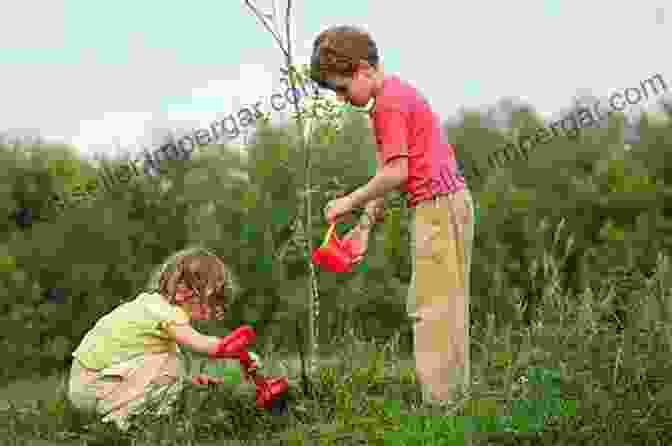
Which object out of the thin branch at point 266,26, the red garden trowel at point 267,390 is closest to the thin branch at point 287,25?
the thin branch at point 266,26

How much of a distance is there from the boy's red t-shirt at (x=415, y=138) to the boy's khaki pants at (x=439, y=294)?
2.5 inches

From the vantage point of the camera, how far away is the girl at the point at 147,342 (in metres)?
4.66

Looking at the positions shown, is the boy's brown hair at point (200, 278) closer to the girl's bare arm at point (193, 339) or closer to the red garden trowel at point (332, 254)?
the girl's bare arm at point (193, 339)

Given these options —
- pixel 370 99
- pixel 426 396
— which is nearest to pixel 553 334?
pixel 426 396

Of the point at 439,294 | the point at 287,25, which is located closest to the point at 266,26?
the point at 287,25

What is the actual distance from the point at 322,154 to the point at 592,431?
20.1 ft

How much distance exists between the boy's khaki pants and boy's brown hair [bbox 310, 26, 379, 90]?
0.67 meters

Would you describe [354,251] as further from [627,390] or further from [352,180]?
[352,180]

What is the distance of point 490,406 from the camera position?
3.91m

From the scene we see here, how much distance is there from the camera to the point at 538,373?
388 cm

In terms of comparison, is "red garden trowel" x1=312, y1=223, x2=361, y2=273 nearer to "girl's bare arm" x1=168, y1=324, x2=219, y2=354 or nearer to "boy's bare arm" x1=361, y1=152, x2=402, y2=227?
"boy's bare arm" x1=361, y1=152, x2=402, y2=227

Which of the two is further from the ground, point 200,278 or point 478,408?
point 200,278

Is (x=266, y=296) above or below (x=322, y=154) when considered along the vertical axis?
below

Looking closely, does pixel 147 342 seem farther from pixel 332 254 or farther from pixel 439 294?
pixel 439 294
